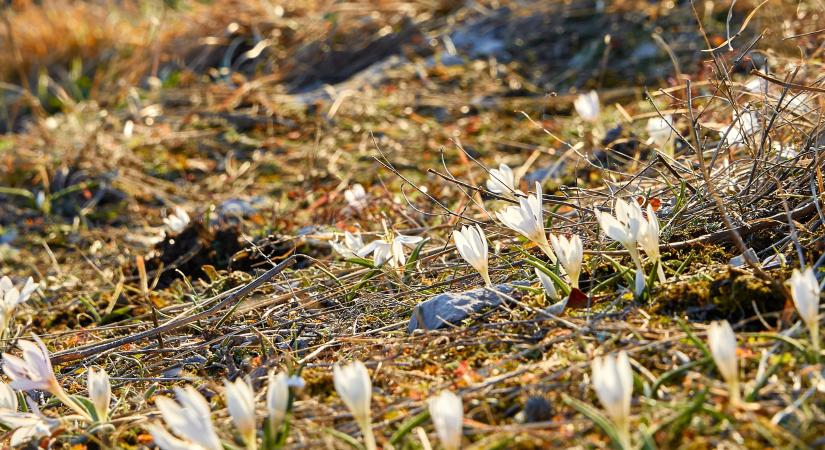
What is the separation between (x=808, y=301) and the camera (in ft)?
5.10

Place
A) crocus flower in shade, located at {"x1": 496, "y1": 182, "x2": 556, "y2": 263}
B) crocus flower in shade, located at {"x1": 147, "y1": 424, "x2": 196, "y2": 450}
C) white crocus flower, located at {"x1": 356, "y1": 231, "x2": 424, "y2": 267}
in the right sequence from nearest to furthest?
crocus flower in shade, located at {"x1": 147, "y1": 424, "x2": 196, "y2": 450}, crocus flower in shade, located at {"x1": 496, "y1": 182, "x2": 556, "y2": 263}, white crocus flower, located at {"x1": 356, "y1": 231, "x2": 424, "y2": 267}

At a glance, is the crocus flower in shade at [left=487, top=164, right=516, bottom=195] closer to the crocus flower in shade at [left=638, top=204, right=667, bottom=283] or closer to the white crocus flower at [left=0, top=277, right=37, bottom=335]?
the crocus flower in shade at [left=638, top=204, right=667, bottom=283]

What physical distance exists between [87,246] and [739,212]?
3118 millimetres

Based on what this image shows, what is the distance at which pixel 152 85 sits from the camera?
648 cm

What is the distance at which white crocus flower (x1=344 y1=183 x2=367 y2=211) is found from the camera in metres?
3.14

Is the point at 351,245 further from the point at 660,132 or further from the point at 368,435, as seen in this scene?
the point at 660,132

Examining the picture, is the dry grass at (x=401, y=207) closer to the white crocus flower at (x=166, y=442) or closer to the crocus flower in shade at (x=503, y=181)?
the crocus flower in shade at (x=503, y=181)

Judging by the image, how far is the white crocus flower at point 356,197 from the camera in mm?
3143

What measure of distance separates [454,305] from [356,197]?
45.5 inches

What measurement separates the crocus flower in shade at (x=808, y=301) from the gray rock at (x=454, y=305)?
0.70 metres

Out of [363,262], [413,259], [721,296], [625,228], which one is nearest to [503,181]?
[413,259]

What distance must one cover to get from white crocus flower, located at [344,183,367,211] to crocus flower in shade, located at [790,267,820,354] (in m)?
1.80

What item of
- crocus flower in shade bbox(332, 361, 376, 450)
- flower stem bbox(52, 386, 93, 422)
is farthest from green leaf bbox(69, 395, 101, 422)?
crocus flower in shade bbox(332, 361, 376, 450)

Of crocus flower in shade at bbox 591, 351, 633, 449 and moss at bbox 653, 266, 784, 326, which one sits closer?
crocus flower in shade at bbox 591, 351, 633, 449
